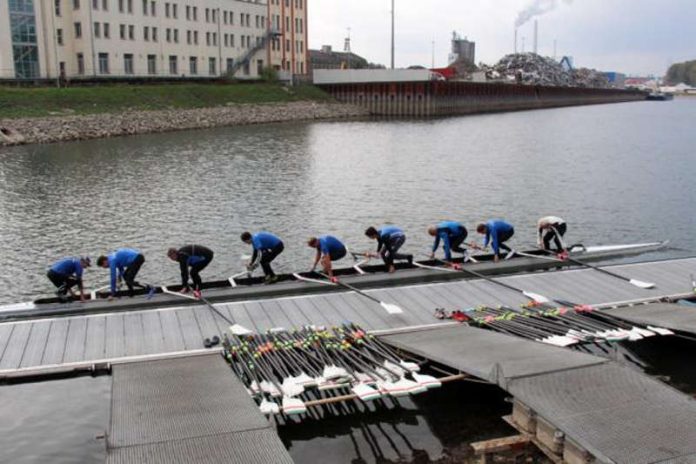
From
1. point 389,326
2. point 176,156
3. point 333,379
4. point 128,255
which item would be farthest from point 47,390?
point 176,156

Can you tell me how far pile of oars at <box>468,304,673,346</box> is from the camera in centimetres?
1528

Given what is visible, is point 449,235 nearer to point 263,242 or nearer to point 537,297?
point 537,297

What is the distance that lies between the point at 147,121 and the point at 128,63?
17447mm

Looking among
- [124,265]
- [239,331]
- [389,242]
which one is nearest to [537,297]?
[389,242]

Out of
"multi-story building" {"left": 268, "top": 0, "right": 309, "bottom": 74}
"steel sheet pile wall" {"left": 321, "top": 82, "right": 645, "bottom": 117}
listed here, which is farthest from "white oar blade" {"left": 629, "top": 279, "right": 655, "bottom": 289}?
"multi-story building" {"left": 268, "top": 0, "right": 309, "bottom": 74}

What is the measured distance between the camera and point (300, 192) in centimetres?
4081

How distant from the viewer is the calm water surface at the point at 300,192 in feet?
96.9

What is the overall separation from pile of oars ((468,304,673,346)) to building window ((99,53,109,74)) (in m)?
77.8

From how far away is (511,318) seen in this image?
16.6 m

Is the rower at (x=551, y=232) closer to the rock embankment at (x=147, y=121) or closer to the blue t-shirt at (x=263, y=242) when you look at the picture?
the blue t-shirt at (x=263, y=242)

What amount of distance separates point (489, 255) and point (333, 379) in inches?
446

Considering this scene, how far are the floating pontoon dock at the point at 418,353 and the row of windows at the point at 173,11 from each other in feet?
226

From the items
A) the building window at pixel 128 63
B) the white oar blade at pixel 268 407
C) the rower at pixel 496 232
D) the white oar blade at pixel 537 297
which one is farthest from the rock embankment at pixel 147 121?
the white oar blade at pixel 268 407

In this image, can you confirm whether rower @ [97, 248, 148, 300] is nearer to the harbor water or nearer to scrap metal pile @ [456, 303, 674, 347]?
the harbor water
